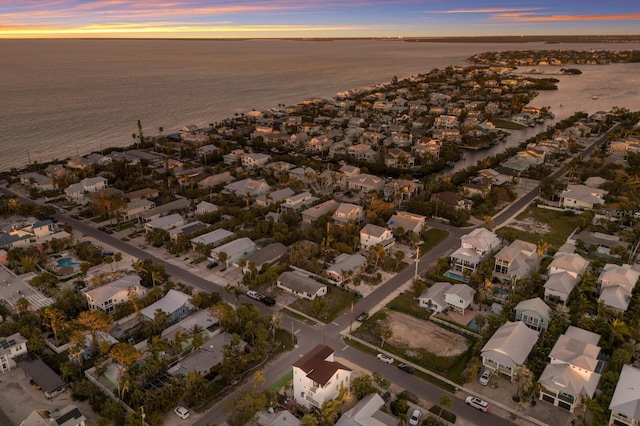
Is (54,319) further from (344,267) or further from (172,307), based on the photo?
(344,267)

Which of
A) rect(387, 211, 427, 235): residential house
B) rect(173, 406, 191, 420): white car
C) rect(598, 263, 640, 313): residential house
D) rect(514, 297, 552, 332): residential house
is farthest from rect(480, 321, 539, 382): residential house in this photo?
rect(173, 406, 191, 420): white car

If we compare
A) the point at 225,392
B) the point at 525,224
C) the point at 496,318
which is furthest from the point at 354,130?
the point at 225,392

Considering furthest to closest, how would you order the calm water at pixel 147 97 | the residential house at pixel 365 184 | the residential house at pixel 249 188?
the calm water at pixel 147 97
the residential house at pixel 365 184
the residential house at pixel 249 188

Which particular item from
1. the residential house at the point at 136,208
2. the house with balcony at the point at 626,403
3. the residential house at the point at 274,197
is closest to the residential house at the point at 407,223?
the residential house at the point at 274,197

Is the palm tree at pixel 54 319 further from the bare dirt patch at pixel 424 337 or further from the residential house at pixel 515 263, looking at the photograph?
the residential house at pixel 515 263

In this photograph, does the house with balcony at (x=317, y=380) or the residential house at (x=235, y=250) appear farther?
the residential house at (x=235, y=250)

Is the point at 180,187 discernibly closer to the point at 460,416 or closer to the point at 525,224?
the point at 525,224

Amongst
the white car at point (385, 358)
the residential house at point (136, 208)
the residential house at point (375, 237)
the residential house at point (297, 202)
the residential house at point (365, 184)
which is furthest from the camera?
the residential house at point (365, 184)
